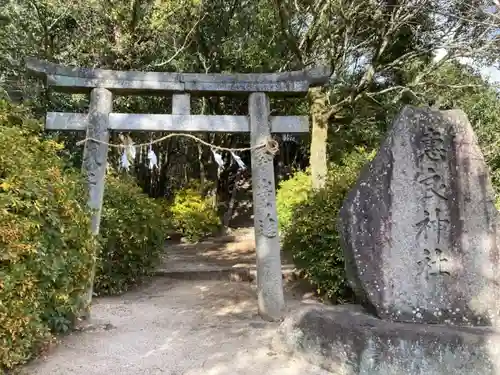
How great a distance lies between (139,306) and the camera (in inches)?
272

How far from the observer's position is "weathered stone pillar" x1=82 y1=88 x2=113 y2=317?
5871 millimetres

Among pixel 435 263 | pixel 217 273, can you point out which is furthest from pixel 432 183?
pixel 217 273

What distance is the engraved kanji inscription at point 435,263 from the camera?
4.25 m

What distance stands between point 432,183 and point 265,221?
2.43 metres

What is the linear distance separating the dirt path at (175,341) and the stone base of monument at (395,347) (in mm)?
228

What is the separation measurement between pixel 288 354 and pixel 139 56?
914 centimetres

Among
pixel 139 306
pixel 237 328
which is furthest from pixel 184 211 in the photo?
pixel 237 328

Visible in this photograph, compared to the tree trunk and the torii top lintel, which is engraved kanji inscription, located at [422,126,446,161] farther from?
the tree trunk

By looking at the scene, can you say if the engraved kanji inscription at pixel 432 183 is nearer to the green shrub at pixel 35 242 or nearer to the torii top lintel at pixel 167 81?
the torii top lintel at pixel 167 81

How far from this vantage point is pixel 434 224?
4332 mm

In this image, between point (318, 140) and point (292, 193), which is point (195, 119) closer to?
point (318, 140)

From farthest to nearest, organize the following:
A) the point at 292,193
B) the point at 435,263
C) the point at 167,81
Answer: the point at 292,193, the point at 167,81, the point at 435,263

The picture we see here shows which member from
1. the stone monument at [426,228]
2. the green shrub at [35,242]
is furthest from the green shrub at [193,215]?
the stone monument at [426,228]

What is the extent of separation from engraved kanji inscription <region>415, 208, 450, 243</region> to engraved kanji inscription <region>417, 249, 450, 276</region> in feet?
0.44
